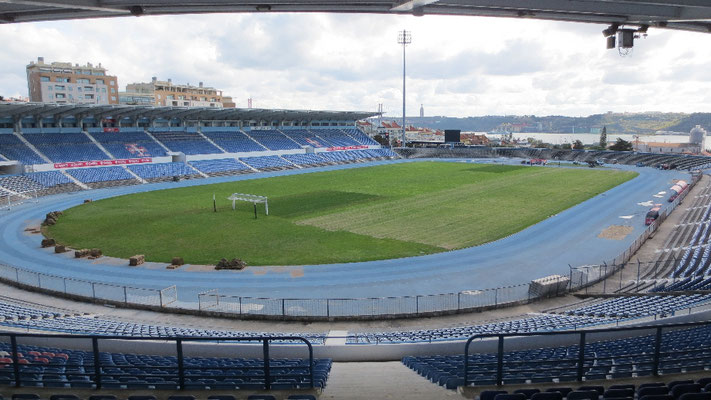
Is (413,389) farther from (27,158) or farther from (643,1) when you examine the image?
(27,158)

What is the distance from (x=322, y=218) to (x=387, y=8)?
2696 centimetres

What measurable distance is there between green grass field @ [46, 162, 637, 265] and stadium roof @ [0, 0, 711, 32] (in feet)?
55.0

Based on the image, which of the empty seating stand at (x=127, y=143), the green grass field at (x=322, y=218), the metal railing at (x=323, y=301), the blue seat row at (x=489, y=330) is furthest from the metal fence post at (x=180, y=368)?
the empty seating stand at (x=127, y=143)

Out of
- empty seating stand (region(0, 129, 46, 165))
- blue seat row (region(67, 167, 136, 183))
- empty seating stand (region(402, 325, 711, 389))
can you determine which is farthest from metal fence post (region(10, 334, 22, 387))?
empty seating stand (region(0, 129, 46, 165))

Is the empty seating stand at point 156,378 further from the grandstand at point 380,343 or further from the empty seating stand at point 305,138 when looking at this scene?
the empty seating stand at point 305,138

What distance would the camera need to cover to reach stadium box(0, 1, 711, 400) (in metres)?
7.05

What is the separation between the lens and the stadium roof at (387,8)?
27.7 feet

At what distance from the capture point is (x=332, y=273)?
2270 cm

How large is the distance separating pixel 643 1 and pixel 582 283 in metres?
15.2

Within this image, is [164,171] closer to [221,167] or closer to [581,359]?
[221,167]

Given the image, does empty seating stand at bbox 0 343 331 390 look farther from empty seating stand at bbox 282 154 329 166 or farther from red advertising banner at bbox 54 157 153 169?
empty seating stand at bbox 282 154 329 166

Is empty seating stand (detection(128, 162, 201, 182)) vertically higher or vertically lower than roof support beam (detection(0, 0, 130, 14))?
lower

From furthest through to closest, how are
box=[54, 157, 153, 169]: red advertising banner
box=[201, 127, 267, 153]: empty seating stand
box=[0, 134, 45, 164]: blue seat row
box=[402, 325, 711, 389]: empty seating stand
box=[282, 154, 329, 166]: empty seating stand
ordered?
box=[282, 154, 329, 166]: empty seating stand → box=[201, 127, 267, 153]: empty seating stand → box=[54, 157, 153, 169]: red advertising banner → box=[0, 134, 45, 164]: blue seat row → box=[402, 325, 711, 389]: empty seating stand

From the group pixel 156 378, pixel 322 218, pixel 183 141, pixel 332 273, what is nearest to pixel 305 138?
pixel 183 141
